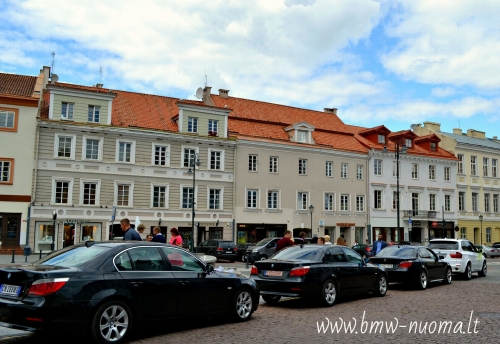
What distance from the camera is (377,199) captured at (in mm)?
47531

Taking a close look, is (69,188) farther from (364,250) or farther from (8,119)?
(364,250)

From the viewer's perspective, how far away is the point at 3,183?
1270 inches

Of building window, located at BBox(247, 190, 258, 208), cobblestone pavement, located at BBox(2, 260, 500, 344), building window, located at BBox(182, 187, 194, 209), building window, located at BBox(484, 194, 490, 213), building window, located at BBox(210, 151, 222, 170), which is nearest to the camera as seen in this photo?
cobblestone pavement, located at BBox(2, 260, 500, 344)

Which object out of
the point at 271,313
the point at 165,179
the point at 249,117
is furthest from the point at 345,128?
the point at 271,313

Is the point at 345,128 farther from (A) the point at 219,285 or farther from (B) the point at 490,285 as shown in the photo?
(A) the point at 219,285

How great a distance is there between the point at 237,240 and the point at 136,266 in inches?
1247

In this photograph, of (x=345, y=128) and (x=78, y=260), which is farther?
(x=345, y=128)

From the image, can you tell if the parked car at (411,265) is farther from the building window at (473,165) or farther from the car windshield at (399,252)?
the building window at (473,165)

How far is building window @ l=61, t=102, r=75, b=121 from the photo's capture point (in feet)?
112

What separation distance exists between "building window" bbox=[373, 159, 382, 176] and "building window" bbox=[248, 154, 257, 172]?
1321 cm

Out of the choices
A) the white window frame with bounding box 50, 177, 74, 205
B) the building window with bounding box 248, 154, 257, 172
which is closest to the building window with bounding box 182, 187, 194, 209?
the building window with bounding box 248, 154, 257, 172

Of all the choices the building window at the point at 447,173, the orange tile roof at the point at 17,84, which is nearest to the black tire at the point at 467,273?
the orange tile roof at the point at 17,84

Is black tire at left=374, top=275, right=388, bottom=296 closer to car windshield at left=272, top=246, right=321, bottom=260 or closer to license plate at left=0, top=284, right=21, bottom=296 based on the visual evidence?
car windshield at left=272, top=246, right=321, bottom=260

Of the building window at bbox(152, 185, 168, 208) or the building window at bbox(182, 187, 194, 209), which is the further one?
the building window at bbox(182, 187, 194, 209)
